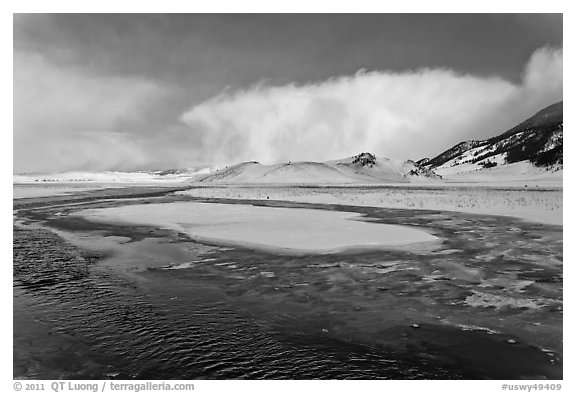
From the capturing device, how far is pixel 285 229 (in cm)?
1719

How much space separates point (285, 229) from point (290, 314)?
9713mm

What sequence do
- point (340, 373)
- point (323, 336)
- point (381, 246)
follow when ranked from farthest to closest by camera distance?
point (381, 246)
point (323, 336)
point (340, 373)

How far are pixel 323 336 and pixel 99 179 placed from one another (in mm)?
121249

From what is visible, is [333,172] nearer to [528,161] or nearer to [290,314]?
[528,161]
